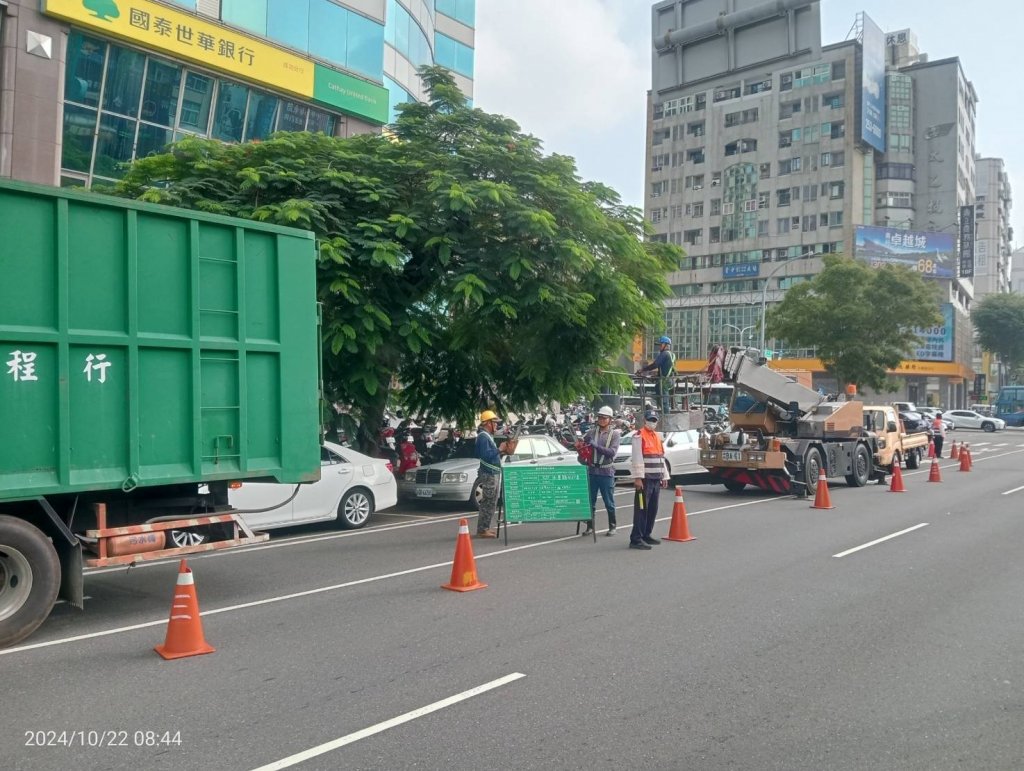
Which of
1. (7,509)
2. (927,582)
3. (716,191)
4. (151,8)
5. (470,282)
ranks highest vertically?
(716,191)

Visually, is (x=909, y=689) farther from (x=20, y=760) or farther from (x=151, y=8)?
(x=151, y=8)

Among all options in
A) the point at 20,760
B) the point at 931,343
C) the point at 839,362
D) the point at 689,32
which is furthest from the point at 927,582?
the point at 689,32

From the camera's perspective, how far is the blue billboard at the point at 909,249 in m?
68.5

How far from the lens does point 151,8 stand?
23.0 metres

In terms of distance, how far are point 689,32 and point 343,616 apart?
82.1 meters

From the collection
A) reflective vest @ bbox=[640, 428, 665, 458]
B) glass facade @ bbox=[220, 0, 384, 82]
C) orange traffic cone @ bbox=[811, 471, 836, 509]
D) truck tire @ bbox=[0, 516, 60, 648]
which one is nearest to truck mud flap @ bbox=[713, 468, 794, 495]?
orange traffic cone @ bbox=[811, 471, 836, 509]

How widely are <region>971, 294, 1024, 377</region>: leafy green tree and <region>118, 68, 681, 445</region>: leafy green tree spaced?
66.4 m

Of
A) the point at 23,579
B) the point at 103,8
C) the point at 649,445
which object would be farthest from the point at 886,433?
the point at 103,8

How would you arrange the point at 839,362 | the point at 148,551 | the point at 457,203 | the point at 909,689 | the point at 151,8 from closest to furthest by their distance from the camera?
the point at 909,689
the point at 148,551
the point at 457,203
the point at 151,8
the point at 839,362

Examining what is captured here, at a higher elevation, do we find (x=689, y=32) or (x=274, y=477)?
(x=689, y=32)

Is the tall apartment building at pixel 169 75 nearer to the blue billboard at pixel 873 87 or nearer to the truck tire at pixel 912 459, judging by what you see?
the truck tire at pixel 912 459

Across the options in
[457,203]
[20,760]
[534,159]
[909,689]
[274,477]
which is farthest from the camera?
[534,159]

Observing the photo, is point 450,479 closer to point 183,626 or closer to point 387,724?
point 183,626

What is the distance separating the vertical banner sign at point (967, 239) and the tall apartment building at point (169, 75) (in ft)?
195
